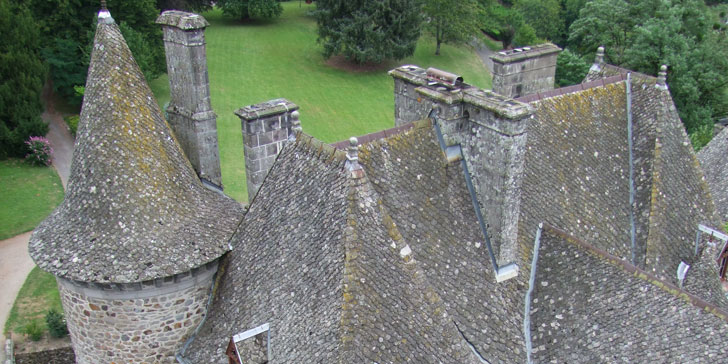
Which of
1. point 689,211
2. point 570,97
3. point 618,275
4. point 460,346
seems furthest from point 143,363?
point 689,211

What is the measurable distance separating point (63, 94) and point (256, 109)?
3322 centimetres

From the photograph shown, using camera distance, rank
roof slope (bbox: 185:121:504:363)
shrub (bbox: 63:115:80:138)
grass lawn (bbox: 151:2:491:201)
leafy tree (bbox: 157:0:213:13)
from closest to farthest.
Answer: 1. roof slope (bbox: 185:121:504:363)
2. shrub (bbox: 63:115:80:138)
3. grass lawn (bbox: 151:2:491:201)
4. leafy tree (bbox: 157:0:213:13)

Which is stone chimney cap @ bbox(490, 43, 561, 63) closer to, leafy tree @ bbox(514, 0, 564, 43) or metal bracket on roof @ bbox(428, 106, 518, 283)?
metal bracket on roof @ bbox(428, 106, 518, 283)

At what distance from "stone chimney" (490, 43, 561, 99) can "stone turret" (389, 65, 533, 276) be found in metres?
3.82

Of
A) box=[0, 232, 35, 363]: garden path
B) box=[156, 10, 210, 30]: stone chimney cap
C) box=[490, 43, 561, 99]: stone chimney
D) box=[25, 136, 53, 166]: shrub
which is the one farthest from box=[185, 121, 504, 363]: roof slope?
box=[25, 136, 53, 166]: shrub

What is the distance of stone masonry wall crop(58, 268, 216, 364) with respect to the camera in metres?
12.6

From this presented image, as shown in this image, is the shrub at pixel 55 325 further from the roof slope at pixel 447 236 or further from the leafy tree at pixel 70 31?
the leafy tree at pixel 70 31

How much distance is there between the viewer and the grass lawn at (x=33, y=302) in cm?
2275

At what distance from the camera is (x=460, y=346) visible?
10.7 metres

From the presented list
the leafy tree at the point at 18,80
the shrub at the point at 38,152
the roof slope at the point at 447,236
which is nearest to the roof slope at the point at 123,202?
the roof slope at the point at 447,236

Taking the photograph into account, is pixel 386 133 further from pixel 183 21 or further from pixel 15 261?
pixel 15 261

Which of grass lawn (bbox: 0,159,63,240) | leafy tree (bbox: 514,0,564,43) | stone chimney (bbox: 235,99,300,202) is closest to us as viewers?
stone chimney (bbox: 235,99,300,202)

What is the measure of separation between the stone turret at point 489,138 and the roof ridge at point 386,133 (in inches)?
13.0

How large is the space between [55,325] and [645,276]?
1871 centimetres
